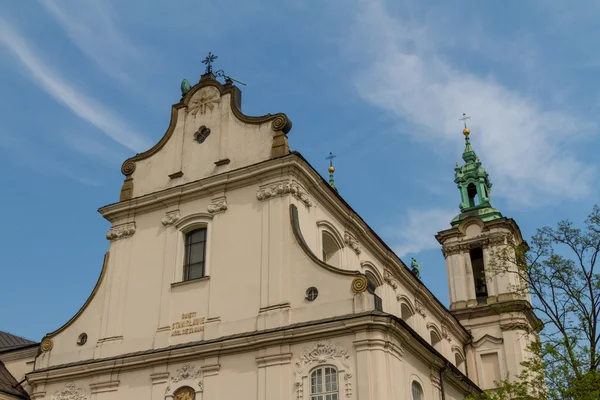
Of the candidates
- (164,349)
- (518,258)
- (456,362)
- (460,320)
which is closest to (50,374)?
(164,349)

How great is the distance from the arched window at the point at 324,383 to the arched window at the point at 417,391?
292cm

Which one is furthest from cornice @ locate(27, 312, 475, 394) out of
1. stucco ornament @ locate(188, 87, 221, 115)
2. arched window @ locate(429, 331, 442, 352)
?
arched window @ locate(429, 331, 442, 352)

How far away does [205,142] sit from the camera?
74.2 feet

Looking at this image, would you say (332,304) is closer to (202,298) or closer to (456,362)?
(202,298)

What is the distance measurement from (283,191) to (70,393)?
8.31 metres

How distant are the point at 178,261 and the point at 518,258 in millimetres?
9431

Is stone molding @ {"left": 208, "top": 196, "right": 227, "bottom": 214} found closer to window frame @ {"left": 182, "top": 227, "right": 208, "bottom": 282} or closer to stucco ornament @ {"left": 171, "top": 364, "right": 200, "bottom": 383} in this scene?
window frame @ {"left": 182, "top": 227, "right": 208, "bottom": 282}

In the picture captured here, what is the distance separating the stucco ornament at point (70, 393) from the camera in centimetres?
2072

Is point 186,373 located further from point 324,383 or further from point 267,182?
point 267,182

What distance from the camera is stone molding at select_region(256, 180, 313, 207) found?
20.2 m

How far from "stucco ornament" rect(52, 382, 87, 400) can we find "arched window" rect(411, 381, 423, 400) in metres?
9.03

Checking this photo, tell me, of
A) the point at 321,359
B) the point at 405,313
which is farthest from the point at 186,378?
the point at 405,313

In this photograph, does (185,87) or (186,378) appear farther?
(185,87)

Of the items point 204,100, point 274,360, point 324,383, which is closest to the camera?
point 324,383
